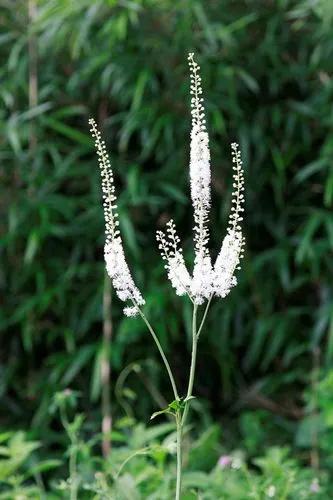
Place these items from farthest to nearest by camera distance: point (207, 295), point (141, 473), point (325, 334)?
point (325, 334) → point (141, 473) → point (207, 295)

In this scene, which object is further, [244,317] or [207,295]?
[244,317]

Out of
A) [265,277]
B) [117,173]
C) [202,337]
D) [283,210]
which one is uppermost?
[117,173]

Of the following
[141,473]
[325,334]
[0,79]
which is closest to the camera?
[141,473]

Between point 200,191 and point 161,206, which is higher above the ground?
point 161,206

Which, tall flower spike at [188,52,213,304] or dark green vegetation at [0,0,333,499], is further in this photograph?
dark green vegetation at [0,0,333,499]

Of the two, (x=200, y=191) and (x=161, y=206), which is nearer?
(x=200, y=191)

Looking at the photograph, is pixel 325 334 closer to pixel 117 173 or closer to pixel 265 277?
pixel 265 277

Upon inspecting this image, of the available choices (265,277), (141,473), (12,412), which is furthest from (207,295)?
(12,412)

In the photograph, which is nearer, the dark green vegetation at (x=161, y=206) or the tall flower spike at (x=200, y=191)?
the tall flower spike at (x=200, y=191)
